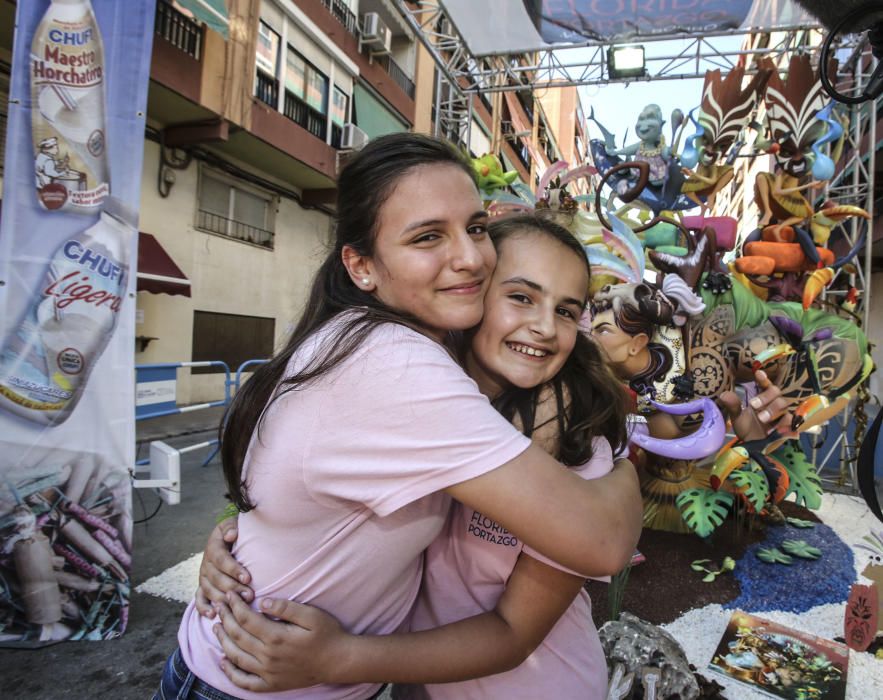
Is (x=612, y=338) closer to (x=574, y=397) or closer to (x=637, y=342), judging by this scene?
(x=637, y=342)

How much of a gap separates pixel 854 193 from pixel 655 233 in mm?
4015

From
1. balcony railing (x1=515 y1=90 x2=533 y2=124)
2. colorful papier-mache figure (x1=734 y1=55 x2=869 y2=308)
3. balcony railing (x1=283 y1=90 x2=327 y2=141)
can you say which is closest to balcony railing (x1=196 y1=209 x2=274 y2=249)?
balcony railing (x1=283 y1=90 x2=327 y2=141)

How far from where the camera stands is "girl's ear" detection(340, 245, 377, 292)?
3.74 ft

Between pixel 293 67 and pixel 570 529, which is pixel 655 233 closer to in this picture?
pixel 570 529

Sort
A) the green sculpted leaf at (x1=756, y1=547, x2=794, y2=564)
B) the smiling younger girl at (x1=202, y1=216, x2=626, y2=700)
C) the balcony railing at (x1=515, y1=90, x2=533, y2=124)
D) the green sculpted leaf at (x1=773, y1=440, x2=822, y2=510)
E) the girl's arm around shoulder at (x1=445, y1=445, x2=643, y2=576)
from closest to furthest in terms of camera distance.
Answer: the girl's arm around shoulder at (x1=445, y1=445, x2=643, y2=576), the smiling younger girl at (x1=202, y1=216, x2=626, y2=700), the green sculpted leaf at (x1=756, y1=547, x2=794, y2=564), the green sculpted leaf at (x1=773, y1=440, x2=822, y2=510), the balcony railing at (x1=515, y1=90, x2=533, y2=124)

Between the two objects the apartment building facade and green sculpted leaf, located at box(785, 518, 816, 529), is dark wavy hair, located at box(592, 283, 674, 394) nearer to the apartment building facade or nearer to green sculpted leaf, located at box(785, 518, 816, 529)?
green sculpted leaf, located at box(785, 518, 816, 529)

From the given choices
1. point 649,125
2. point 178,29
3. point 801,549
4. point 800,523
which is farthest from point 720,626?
point 178,29

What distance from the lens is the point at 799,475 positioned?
388 centimetres

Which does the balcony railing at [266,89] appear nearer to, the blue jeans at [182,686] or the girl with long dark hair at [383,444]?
the girl with long dark hair at [383,444]

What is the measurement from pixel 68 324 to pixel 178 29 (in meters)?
7.44

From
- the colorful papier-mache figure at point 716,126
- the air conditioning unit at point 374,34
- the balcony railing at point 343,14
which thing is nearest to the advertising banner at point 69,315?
the colorful papier-mache figure at point 716,126

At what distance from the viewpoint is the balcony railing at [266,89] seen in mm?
9438

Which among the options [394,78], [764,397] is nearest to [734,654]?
[764,397]

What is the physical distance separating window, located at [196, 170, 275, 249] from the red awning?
50.6 inches
